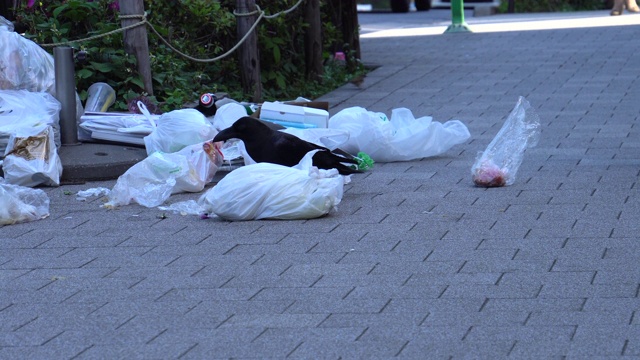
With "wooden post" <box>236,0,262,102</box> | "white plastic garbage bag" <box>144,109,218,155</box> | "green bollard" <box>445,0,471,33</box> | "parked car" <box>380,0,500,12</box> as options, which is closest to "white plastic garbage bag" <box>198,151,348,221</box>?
"white plastic garbage bag" <box>144,109,218,155</box>

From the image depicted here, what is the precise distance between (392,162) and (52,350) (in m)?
3.79

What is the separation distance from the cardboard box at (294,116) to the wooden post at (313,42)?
3.58 metres

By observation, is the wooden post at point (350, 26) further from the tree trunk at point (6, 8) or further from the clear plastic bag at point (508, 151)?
the clear plastic bag at point (508, 151)

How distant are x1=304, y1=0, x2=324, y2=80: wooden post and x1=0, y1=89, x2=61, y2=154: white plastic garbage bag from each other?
4.05m

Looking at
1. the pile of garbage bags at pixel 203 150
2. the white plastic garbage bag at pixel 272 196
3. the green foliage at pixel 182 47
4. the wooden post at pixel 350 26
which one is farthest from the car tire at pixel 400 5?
the white plastic garbage bag at pixel 272 196

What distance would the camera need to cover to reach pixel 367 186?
6410 millimetres

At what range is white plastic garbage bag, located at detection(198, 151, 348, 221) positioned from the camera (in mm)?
5578

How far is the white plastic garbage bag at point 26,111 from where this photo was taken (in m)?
6.82

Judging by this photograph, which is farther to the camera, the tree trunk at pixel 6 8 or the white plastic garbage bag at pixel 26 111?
the tree trunk at pixel 6 8

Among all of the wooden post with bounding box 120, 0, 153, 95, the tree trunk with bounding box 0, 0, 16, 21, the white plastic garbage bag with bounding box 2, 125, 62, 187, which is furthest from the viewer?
the tree trunk with bounding box 0, 0, 16, 21

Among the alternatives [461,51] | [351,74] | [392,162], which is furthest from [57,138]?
[461,51]

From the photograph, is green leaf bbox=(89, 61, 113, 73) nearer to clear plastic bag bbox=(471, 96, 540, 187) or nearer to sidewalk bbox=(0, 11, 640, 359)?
sidewalk bbox=(0, 11, 640, 359)

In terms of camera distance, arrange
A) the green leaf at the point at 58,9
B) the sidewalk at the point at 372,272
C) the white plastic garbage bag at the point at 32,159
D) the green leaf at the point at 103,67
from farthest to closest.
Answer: the green leaf at the point at 58,9
the green leaf at the point at 103,67
the white plastic garbage bag at the point at 32,159
the sidewalk at the point at 372,272

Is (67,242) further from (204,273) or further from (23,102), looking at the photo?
(23,102)
